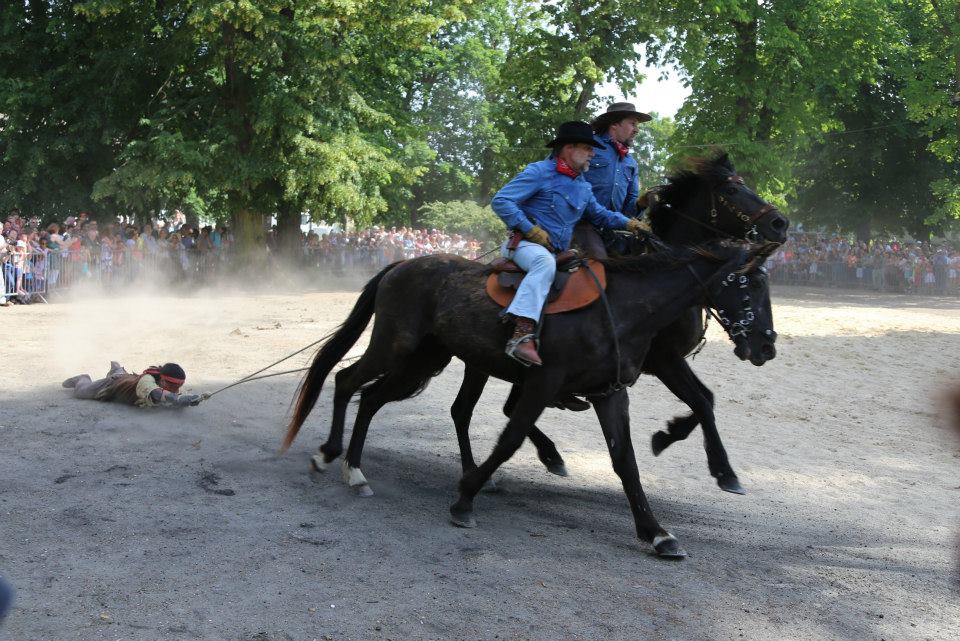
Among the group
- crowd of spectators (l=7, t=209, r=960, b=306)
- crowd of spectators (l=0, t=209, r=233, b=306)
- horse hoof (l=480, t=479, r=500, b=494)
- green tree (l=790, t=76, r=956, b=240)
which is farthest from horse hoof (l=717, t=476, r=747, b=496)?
green tree (l=790, t=76, r=956, b=240)

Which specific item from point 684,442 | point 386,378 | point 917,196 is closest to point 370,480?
point 386,378

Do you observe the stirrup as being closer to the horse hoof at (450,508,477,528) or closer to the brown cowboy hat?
the horse hoof at (450,508,477,528)

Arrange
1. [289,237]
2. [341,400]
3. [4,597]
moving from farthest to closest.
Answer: [289,237] < [341,400] < [4,597]

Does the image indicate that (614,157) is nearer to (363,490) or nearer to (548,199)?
(548,199)

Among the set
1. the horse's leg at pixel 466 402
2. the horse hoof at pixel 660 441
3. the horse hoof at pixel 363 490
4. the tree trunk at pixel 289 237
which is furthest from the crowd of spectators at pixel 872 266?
the horse hoof at pixel 363 490

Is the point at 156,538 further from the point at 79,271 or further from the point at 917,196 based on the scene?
the point at 917,196

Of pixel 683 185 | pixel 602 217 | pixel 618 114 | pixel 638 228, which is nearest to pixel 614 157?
pixel 618 114

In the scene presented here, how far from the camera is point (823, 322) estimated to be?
21.0 meters

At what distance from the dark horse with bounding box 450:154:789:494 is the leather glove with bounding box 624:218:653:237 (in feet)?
1.06

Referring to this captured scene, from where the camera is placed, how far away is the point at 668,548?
5.74 metres

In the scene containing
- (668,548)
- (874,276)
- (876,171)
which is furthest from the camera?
(876,171)

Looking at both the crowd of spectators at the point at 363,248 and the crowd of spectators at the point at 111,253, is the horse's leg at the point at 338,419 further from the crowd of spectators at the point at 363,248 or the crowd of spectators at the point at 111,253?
the crowd of spectators at the point at 363,248

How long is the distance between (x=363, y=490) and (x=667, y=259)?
2.62 meters

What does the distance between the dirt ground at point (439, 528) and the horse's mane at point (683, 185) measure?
6.90 ft
